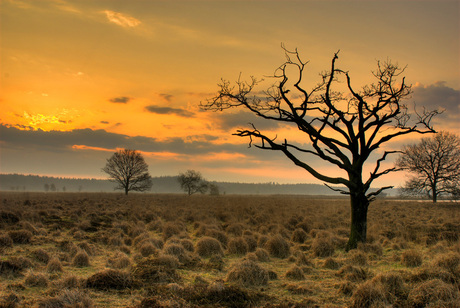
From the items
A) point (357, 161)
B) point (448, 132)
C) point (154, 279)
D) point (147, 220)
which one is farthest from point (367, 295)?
point (448, 132)

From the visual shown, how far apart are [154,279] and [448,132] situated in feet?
171

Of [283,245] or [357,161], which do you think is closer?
[283,245]

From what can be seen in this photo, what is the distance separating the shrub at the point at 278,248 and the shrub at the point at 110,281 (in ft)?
18.9

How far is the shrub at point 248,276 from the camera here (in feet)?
26.9

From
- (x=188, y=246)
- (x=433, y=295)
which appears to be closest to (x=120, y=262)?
(x=188, y=246)

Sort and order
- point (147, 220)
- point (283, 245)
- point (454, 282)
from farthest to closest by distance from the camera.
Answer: point (147, 220) → point (283, 245) → point (454, 282)

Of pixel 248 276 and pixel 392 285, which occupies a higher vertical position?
pixel 392 285

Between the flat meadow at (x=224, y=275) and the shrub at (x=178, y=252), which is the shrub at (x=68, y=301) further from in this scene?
the shrub at (x=178, y=252)

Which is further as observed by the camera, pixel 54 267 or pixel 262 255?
pixel 262 255

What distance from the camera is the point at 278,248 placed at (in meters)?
11.9

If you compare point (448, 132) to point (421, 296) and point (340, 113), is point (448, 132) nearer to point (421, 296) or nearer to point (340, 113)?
point (340, 113)

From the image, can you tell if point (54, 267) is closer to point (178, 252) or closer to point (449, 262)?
point (178, 252)

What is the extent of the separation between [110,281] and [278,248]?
21.2 ft

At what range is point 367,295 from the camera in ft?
21.1
